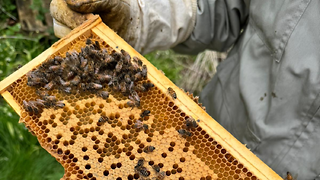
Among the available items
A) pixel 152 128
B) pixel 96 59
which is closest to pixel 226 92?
pixel 152 128

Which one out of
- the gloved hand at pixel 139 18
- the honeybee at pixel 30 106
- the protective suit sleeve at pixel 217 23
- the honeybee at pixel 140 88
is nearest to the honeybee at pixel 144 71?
the honeybee at pixel 140 88

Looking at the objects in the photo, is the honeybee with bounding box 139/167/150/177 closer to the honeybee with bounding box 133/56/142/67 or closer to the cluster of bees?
the cluster of bees

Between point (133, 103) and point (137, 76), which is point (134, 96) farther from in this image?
point (137, 76)

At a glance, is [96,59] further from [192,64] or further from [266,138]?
[192,64]

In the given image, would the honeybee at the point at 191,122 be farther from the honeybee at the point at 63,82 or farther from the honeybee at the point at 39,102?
the honeybee at the point at 39,102

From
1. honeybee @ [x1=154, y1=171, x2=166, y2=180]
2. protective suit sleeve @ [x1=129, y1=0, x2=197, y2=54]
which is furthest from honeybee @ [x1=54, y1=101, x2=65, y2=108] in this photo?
protective suit sleeve @ [x1=129, y1=0, x2=197, y2=54]

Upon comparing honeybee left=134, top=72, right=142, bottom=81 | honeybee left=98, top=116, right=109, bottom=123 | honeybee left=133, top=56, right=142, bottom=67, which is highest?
honeybee left=133, top=56, right=142, bottom=67

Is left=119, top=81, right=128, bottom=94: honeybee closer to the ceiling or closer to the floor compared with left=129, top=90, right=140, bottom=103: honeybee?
closer to the ceiling

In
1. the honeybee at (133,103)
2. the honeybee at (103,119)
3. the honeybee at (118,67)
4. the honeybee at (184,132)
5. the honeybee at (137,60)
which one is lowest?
the honeybee at (103,119)
